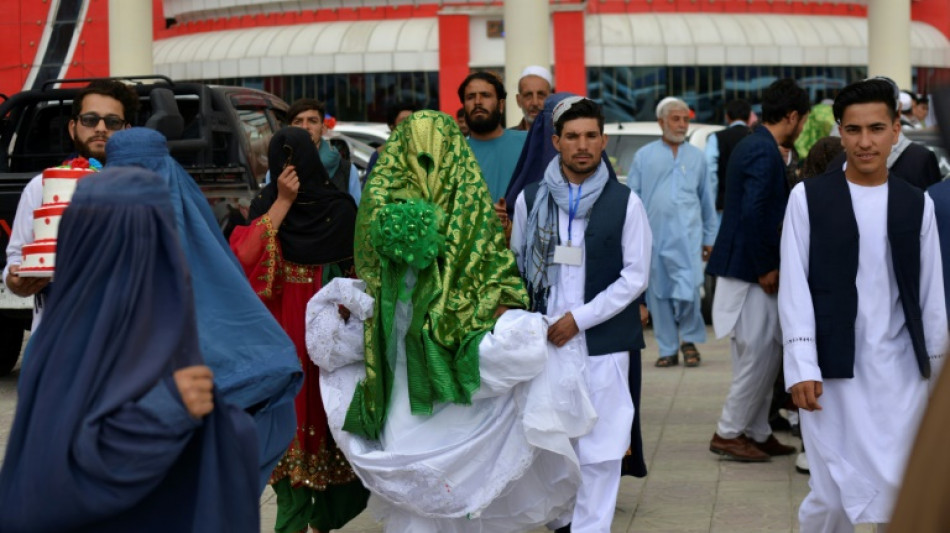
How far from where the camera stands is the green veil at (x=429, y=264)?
563 centimetres

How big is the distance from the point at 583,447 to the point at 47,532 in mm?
3063

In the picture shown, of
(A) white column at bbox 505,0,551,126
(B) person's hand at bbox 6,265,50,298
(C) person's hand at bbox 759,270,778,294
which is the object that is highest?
(A) white column at bbox 505,0,551,126

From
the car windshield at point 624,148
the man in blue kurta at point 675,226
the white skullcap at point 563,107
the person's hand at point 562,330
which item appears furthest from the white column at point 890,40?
the person's hand at point 562,330

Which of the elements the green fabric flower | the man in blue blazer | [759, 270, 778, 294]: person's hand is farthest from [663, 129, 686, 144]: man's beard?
the green fabric flower

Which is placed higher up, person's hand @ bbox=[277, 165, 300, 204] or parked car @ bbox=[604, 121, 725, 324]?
parked car @ bbox=[604, 121, 725, 324]

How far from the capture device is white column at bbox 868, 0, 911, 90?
29609 mm

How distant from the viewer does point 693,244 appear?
11.7 m

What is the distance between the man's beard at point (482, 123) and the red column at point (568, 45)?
23760 mm

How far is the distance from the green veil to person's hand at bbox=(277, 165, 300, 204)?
0.56m

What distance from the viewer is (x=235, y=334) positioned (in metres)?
3.96

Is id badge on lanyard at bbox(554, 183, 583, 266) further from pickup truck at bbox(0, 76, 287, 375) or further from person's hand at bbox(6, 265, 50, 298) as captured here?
pickup truck at bbox(0, 76, 287, 375)

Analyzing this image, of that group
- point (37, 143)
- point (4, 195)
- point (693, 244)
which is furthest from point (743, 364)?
point (37, 143)

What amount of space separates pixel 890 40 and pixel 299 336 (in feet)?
82.7

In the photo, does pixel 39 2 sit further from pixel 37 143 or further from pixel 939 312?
pixel 939 312
